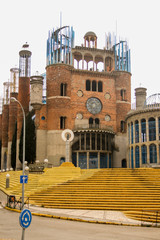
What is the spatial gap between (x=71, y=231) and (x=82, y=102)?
4320 centimetres

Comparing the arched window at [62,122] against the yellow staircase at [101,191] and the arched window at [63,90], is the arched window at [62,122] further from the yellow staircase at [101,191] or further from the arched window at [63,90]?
the yellow staircase at [101,191]

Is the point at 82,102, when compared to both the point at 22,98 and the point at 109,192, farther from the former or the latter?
the point at 109,192

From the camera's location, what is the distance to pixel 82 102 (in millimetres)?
59281

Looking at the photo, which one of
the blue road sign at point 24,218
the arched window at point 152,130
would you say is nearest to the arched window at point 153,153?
the arched window at point 152,130

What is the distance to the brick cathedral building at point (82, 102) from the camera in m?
55.8

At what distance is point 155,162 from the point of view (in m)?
44.4

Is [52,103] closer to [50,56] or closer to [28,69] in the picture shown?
[50,56]

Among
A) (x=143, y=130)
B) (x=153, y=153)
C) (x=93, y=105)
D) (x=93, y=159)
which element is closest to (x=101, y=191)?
(x=153, y=153)

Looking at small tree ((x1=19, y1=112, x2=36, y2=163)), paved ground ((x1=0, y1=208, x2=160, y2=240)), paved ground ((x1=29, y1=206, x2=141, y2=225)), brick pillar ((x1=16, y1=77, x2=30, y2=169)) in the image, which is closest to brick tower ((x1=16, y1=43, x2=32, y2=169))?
brick pillar ((x1=16, y1=77, x2=30, y2=169))

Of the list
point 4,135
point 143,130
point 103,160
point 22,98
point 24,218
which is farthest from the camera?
point 4,135

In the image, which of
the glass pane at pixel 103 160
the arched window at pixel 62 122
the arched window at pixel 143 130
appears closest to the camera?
the arched window at pixel 143 130

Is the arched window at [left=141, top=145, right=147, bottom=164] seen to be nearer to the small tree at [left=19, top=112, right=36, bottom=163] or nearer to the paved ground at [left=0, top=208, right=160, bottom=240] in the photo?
the small tree at [left=19, top=112, right=36, bottom=163]

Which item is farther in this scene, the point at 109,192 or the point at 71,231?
the point at 109,192

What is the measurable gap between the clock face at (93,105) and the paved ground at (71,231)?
130 ft
